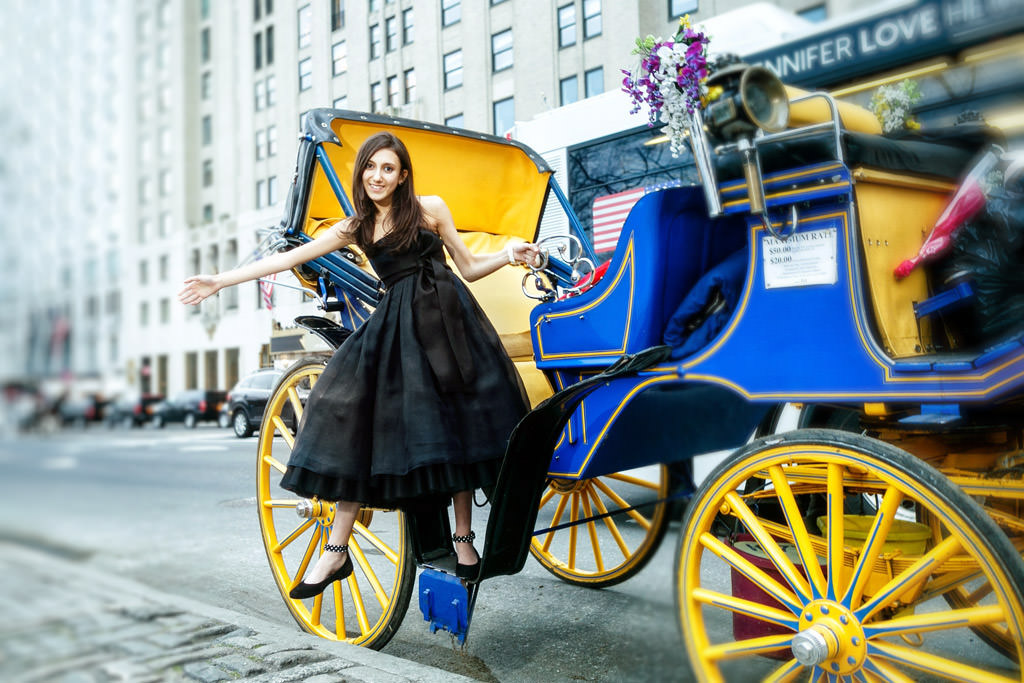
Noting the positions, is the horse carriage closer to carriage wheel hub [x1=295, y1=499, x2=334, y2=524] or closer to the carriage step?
the carriage step

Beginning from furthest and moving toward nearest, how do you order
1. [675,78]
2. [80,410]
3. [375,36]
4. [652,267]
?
[375,36], [652,267], [675,78], [80,410]

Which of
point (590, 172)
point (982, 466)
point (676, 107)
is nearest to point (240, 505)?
point (590, 172)

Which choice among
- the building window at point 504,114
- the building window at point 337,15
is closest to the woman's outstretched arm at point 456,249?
the building window at point 504,114

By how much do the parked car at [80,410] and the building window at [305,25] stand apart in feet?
9.87

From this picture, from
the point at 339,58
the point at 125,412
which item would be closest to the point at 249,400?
the point at 339,58

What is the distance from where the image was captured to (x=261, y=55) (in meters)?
3.69

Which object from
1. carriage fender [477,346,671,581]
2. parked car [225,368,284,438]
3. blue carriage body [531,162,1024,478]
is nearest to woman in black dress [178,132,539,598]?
carriage fender [477,346,671,581]

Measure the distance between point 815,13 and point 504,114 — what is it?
1.91 meters

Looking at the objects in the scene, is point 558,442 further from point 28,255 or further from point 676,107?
point 28,255

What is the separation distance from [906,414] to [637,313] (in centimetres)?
73

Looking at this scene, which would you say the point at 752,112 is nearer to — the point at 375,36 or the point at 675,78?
the point at 675,78

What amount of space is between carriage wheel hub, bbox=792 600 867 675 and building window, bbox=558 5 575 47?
215 cm

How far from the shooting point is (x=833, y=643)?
5.34 ft

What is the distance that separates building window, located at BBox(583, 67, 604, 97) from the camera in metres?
2.77
